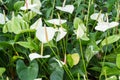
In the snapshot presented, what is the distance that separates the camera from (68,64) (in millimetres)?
898

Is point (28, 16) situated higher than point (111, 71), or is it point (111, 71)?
point (28, 16)

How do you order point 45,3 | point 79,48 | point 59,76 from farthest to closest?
point 45,3 → point 79,48 → point 59,76

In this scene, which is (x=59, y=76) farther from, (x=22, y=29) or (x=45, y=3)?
(x=45, y=3)

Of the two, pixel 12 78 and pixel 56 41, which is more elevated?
pixel 56 41

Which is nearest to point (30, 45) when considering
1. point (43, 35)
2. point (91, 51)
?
point (43, 35)

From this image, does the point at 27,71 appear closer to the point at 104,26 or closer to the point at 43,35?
the point at 43,35

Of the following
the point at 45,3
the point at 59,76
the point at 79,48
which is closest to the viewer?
the point at 59,76

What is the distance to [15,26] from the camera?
967mm

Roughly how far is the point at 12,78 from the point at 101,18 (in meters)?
0.33

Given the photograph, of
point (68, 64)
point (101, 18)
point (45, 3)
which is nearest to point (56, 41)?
point (68, 64)

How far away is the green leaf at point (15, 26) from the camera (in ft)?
3.17

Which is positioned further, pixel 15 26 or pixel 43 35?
pixel 15 26

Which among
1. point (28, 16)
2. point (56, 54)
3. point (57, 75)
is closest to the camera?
point (57, 75)

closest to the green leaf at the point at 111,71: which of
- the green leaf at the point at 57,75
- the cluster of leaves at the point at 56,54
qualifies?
the cluster of leaves at the point at 56,54
